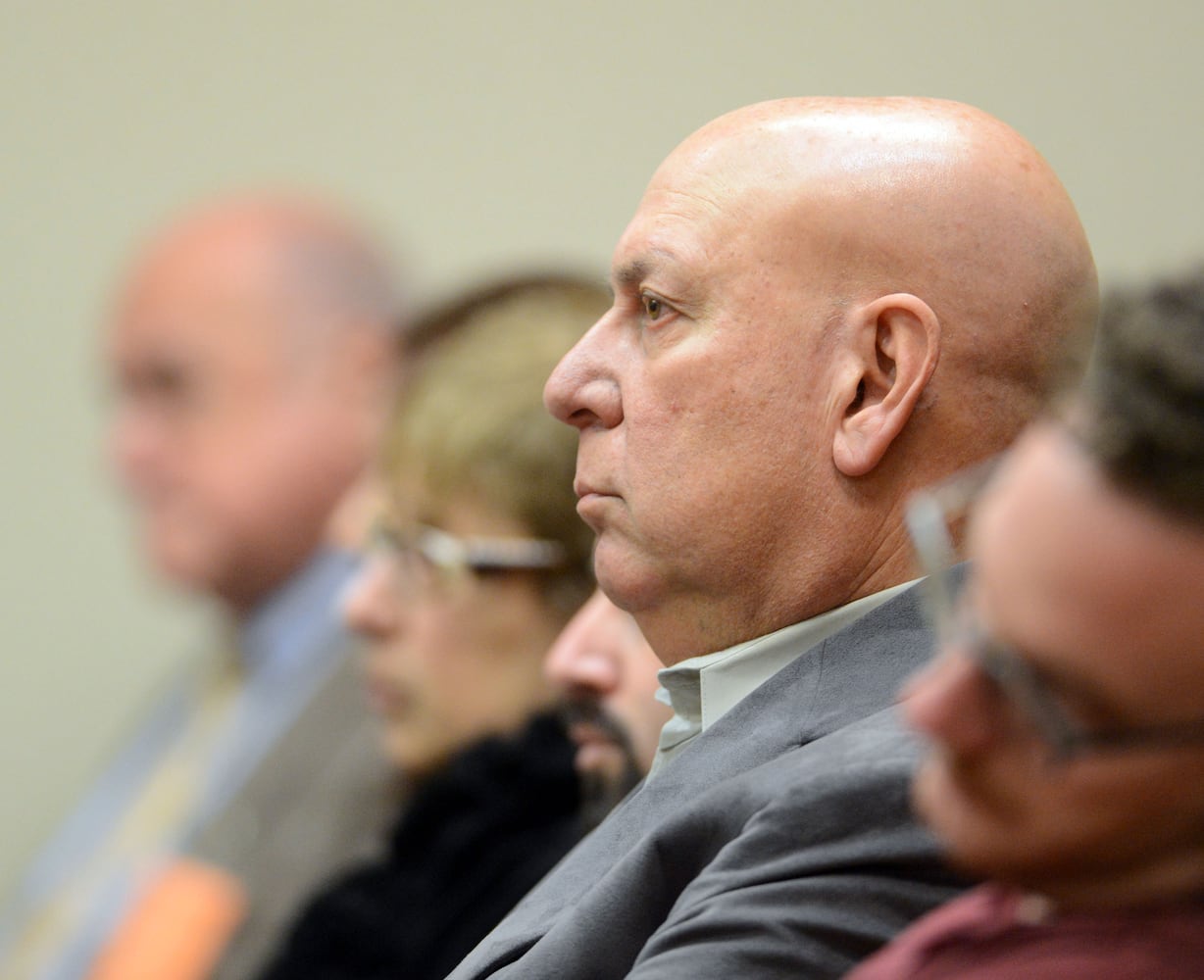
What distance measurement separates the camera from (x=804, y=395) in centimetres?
109

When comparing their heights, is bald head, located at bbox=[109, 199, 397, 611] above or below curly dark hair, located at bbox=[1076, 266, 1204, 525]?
below

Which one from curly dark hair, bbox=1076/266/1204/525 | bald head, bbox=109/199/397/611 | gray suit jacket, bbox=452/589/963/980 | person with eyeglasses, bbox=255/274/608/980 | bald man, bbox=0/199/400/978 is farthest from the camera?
bald head, bbox=109/199/397/611

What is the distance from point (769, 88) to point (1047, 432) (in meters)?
2.28

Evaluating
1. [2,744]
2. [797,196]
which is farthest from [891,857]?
[2,744]

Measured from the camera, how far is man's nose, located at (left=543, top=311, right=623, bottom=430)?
1.14 meters

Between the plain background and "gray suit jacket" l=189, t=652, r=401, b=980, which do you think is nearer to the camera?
"gray suit jacket" l=189, t=652, r=401, b=980

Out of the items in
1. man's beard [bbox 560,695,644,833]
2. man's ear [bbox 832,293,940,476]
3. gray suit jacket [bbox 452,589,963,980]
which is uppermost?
man's ear [bbox 832,293,940,476]

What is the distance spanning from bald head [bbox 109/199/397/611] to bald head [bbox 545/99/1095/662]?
74.0 inches

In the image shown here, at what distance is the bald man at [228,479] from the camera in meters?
2.81

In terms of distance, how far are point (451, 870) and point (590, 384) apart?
2.35 feet

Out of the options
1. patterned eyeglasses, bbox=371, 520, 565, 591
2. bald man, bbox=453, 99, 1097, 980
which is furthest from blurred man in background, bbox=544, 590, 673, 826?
bald man, bbox=453, 99, 1097, 980

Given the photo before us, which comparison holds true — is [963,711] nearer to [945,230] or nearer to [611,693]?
[945,230]

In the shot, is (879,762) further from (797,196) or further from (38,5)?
(38,5)

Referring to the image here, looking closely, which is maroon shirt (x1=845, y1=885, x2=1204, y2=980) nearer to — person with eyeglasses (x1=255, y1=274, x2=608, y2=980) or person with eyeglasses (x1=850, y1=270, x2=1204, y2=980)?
person with eyeglasses (x1=850, y1=270, x2=1204, y2=980)
